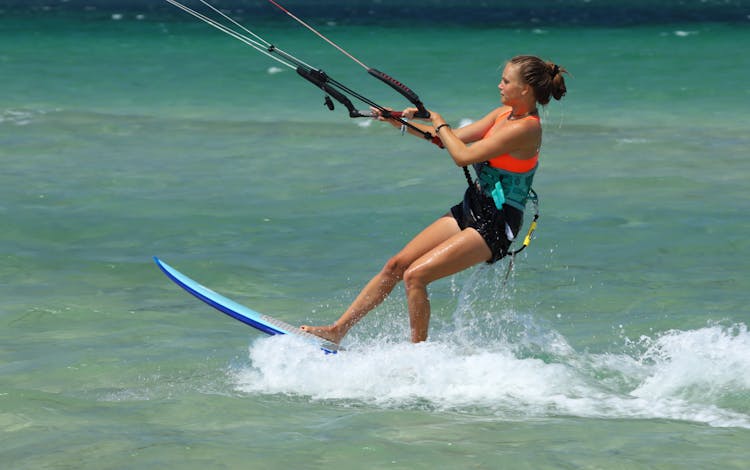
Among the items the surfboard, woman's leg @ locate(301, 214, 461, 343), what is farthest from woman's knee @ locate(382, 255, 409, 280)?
the surfboard

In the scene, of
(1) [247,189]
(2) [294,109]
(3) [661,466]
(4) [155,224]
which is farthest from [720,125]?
(3) [661,466]

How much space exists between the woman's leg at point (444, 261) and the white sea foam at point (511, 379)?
327 mm

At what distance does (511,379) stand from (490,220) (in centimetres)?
82

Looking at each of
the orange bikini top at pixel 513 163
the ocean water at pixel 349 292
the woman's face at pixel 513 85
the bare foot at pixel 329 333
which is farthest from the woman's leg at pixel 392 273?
the woman's face at pixel 513 85

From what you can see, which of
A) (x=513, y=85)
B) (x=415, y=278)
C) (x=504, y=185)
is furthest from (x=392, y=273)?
Answer: (x=513, y=85)

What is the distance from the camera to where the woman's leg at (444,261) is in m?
6.57

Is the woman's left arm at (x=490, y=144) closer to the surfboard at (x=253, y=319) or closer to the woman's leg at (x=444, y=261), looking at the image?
the woman's leg at (x=444, y=261)

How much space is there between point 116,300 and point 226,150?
23.3 ft

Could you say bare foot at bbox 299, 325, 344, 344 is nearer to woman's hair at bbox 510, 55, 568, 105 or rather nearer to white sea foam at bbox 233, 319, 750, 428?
white sea foam at bbox 233, 319, 750, 428

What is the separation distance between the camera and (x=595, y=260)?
9.84 m

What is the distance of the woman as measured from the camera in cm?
644

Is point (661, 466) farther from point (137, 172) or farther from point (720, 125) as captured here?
point (720, 125)

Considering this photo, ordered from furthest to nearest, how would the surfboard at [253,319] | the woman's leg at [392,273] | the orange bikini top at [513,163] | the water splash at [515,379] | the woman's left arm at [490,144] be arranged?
the surfboard at [253,319] < the woman's leg at [392,273] < the orange bikini top at [513,163] < the woman's left arm at [490,144] < the water splash at [515,379]

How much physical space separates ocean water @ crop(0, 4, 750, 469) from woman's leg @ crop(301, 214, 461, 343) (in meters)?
0.21
